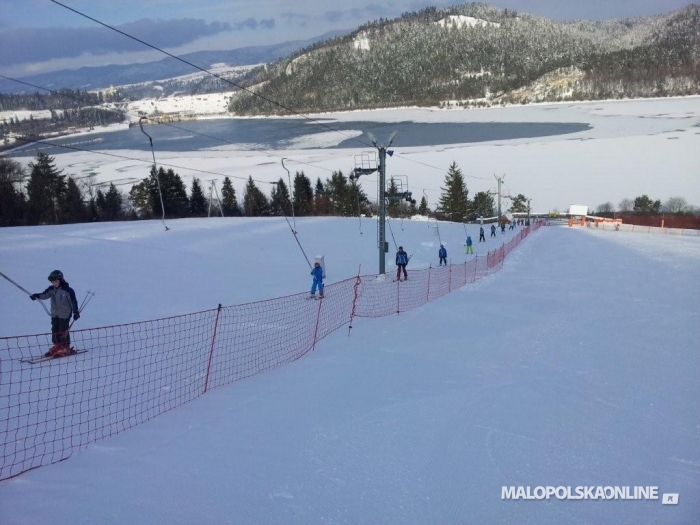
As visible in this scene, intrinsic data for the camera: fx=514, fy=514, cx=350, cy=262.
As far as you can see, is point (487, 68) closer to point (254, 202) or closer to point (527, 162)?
point (527, 162)

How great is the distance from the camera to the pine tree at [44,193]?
1677 inches

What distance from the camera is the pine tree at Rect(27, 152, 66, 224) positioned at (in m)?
42.6

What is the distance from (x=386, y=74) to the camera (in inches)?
6383

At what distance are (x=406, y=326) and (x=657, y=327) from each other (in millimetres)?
5132

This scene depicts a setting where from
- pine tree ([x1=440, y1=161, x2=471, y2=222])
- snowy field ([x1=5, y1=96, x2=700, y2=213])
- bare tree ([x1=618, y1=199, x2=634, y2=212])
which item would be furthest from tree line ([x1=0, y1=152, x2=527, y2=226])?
bare tree ([x1=618, y1=199, x2=634, y2=212])

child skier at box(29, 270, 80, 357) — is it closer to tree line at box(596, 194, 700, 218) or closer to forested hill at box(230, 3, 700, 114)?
tree line at box(596, 194, 700, 218)

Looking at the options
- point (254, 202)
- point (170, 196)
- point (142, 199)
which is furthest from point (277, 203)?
point (142, 199)

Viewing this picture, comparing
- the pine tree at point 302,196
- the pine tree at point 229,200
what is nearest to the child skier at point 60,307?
the pine tree at point 229,200

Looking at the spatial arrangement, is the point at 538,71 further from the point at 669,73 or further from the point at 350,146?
the point at 350,146

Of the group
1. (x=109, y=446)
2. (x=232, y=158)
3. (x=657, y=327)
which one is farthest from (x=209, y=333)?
(x=232, y=158)

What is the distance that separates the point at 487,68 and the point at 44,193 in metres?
143

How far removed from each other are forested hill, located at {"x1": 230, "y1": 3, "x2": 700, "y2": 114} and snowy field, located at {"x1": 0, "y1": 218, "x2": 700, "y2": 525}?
5332 inches

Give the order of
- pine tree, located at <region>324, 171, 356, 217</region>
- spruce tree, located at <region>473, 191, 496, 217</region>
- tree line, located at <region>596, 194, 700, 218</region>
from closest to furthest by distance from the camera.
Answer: tree line, located at <region>596, 194, 700, 218</region>
pine tree, located at <region>324, 171, 356, 217</region>
spruce tree, located at <region>473, 191, 496, 217</region>

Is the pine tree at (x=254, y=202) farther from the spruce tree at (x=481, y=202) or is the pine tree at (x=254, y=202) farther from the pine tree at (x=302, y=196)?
the spruce tree at (x=481, y=202)
